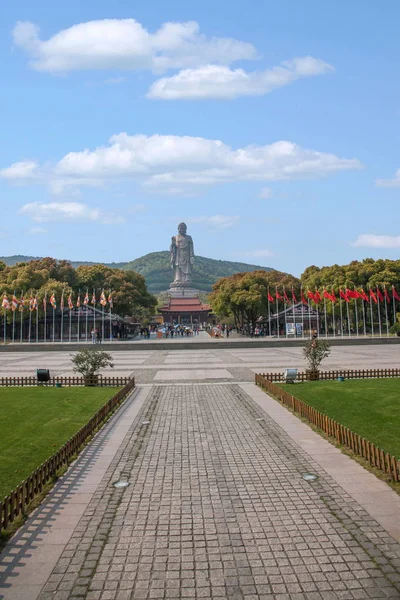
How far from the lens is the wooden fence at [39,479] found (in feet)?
34.7

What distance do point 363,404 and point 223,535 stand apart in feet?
44.8

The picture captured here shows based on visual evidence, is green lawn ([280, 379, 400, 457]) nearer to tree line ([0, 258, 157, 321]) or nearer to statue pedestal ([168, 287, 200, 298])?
tree line ([0, 258, 157, 321])

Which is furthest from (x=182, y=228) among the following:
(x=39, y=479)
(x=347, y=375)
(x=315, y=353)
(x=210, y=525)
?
(x=210, y=525)

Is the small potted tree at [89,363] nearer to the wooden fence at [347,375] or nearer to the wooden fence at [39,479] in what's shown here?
the wooden fence at [347,375]

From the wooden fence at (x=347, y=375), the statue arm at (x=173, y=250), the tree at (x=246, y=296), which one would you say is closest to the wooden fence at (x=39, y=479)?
the wooden fence at (x=347, y=375)

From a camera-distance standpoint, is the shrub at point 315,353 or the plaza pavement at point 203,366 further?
the plaza pavement at point 203,366

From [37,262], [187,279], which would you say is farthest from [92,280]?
[187,279]

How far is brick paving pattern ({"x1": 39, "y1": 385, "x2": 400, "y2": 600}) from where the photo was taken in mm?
8375

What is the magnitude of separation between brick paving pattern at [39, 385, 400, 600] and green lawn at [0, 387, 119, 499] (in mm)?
2119

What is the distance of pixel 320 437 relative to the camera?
1812 centimetres

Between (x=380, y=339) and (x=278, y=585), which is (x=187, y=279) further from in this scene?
(x=278, y=585)

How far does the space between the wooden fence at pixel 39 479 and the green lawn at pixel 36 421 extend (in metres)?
0.51

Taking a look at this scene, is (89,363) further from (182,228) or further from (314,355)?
(182,228)

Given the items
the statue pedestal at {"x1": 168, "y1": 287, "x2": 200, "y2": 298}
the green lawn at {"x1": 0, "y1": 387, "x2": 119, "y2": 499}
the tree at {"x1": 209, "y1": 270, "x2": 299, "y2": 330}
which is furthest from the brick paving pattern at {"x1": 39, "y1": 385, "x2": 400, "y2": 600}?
the statue pedestal at {"x1": 168, "y1": 287, "x2": 200, "y2": 298}
